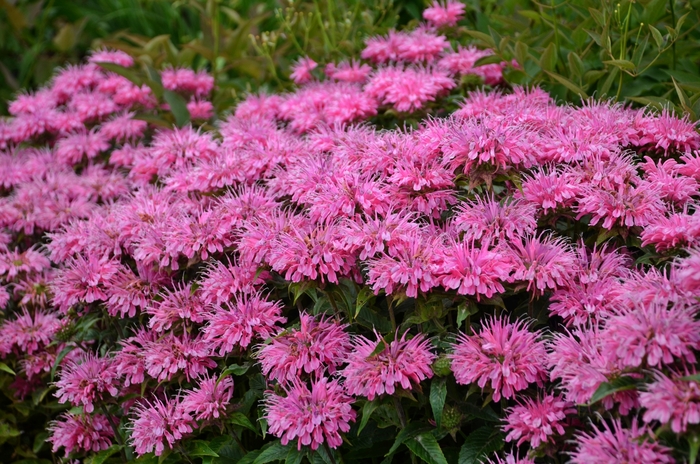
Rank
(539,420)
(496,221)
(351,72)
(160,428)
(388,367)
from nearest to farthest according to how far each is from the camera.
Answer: (539,420), (388,367), (496,221), (160,428), (351,72)

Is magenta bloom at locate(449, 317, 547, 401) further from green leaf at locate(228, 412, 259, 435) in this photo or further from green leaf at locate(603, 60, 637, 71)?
green leaf at locate(603, 60, 637, 71)

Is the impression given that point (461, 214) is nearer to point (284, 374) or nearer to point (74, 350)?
point (284, 374)

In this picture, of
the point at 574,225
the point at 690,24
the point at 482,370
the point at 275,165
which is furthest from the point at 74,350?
the point at 690,24

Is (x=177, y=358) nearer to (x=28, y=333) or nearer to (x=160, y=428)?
(x=160, y=428)

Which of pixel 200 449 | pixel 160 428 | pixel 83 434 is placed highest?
pixel 160 428

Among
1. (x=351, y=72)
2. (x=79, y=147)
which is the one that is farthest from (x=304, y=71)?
(x=79, y=147)
